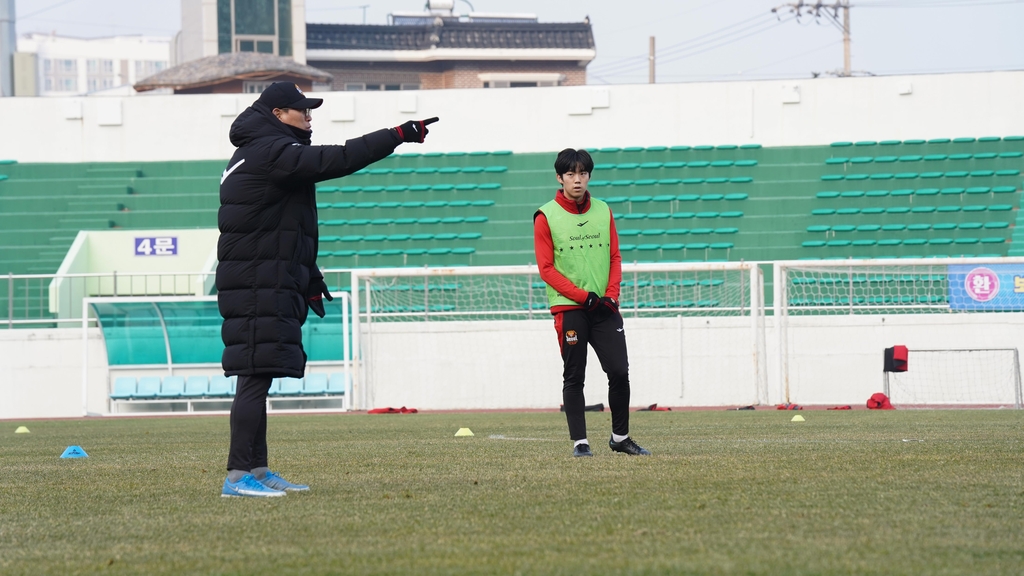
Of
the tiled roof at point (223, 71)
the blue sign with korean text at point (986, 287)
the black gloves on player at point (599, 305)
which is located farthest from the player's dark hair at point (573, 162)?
the tiled roof at point (223, 71)

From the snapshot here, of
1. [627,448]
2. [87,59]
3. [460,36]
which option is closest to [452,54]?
[460,36]

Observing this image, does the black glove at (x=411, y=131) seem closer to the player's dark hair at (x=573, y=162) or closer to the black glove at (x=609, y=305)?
the player's dark hair at (x=573, y=162)

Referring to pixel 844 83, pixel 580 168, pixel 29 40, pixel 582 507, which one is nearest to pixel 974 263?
pixel 844 83

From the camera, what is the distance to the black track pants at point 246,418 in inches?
190

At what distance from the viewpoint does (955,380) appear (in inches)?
684

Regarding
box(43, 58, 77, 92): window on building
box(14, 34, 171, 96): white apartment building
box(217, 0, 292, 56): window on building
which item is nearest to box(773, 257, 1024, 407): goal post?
box(217, 0, 292, 56): window on building

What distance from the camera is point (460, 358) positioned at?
59.6 feet

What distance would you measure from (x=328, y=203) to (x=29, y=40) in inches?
4841

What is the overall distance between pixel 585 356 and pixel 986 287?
1312cm

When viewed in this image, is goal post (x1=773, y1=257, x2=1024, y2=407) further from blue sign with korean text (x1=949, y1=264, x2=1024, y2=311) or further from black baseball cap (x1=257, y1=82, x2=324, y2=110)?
black baseball cap (x1=257, y1=82, x2=324, y2=110)

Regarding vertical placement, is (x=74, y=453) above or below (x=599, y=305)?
below

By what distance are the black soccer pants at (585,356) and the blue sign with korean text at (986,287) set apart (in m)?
12.5

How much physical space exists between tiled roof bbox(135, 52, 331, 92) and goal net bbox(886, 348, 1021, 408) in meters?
25.7

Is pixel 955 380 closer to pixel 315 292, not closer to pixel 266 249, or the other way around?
pixel 315 292
